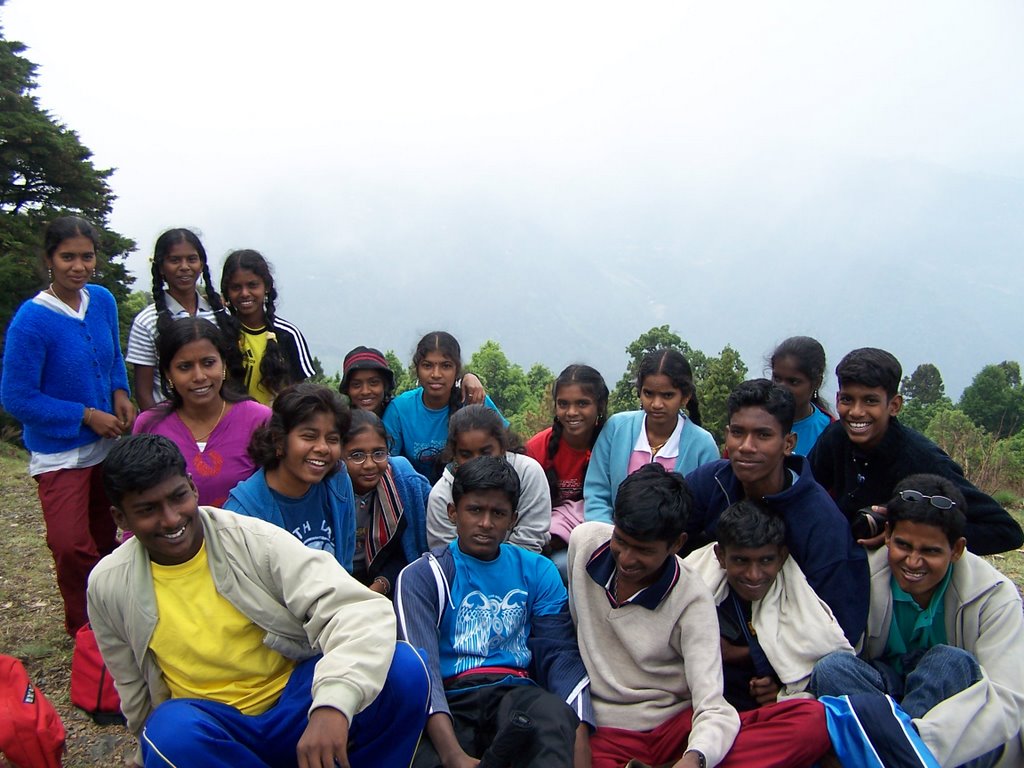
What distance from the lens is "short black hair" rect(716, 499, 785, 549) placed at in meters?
2.80

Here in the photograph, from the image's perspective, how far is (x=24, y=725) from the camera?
95.3 inches

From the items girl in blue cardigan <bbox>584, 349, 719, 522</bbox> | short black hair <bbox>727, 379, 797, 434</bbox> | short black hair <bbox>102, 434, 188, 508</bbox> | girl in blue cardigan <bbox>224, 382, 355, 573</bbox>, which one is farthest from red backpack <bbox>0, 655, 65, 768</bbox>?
short black hair <bbox>727, 379, 797, 434</bbox>

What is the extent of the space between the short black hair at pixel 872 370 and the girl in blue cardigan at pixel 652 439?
756 millimetres

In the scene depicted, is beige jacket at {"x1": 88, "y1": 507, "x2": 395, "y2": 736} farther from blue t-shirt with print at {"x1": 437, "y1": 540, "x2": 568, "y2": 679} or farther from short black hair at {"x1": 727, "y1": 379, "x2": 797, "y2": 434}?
short black hair at {"x1": 727, "y1": 379, "x2": 797, "y2": 434}

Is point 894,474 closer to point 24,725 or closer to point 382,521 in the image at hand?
point 382,521

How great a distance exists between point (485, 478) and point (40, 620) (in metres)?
2.78

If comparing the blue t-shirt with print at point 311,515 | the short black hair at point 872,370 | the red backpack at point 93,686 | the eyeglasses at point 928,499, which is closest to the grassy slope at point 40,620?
the red backpack at point 93,686

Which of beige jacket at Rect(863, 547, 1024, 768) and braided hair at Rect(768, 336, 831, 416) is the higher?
braided hair at Rect(768, 336, 831, 416)

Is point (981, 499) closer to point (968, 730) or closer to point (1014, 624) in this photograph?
point (1014, 624)

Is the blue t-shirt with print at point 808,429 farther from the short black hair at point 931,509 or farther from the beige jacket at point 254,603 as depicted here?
the beige jacket at point 254,603

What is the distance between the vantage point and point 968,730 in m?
2.45

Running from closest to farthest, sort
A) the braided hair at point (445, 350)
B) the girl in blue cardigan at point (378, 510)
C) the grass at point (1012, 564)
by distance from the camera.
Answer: the girl in blue cardigan at point (378, 510), the braided hair at point (445, 350), the grass at point (1012, 564)

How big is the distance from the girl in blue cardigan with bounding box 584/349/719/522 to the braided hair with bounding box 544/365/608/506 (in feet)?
0.45

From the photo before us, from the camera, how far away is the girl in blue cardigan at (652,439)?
3.81 metres
